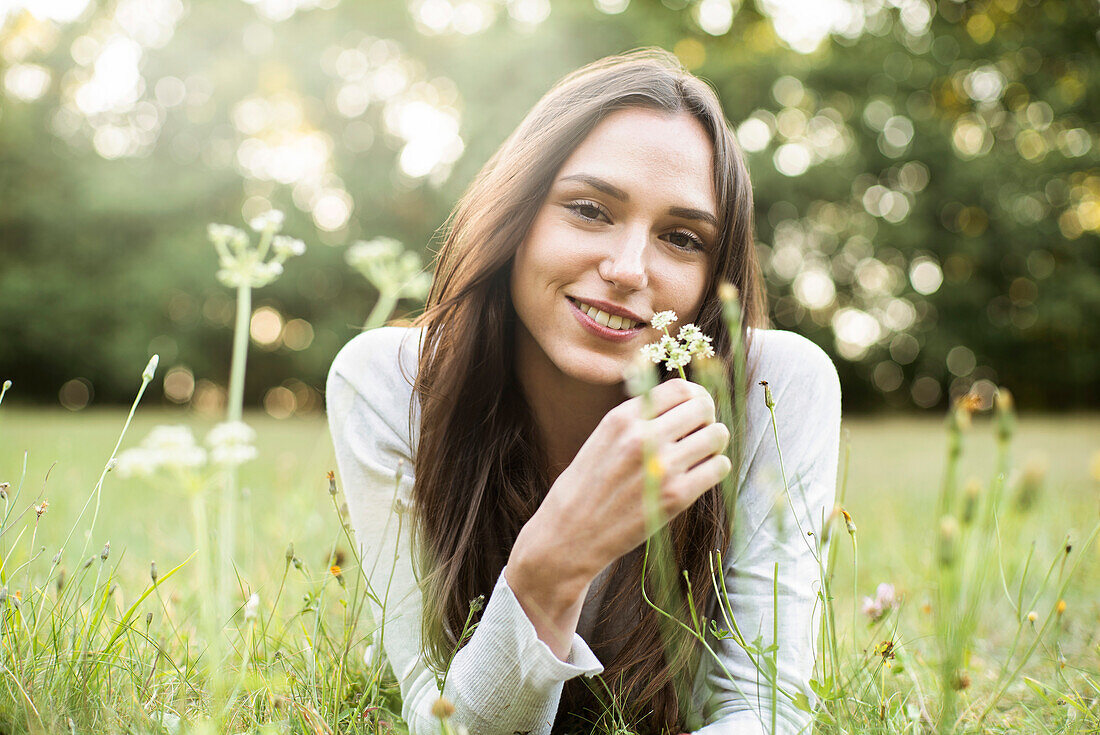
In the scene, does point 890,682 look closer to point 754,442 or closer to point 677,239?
point 754,442

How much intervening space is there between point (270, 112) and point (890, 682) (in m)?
17.9

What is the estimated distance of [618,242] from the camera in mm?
1704

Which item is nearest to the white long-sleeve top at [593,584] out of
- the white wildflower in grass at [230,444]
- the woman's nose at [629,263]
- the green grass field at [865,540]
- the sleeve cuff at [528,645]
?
the sleeve cuff at [528,645]

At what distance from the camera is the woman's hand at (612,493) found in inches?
42.2

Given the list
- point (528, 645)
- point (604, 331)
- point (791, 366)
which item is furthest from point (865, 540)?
point (528, 645)

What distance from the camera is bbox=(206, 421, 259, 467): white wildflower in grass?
1.18 m

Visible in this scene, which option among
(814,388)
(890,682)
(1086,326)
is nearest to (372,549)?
(814,388)

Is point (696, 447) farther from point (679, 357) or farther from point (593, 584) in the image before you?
point (593, 584)

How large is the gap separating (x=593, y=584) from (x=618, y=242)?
0.77 metres

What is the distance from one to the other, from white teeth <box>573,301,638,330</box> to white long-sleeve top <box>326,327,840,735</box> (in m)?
0.35

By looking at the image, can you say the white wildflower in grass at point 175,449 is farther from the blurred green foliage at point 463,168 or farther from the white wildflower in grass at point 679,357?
the blurred green foliage at point 463,168

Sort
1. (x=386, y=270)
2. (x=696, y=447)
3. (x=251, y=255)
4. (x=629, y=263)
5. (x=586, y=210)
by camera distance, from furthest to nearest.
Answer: (x=386, y=270) → (x=586, y=210) → (x=629, y=263) → (x=251, y=255) → (x=696, y=447)

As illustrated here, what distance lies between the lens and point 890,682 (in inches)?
75.6

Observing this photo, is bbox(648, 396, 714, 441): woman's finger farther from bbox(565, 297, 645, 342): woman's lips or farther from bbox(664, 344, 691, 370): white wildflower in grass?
bbox(565, 297, 645, 342): woman's lips
